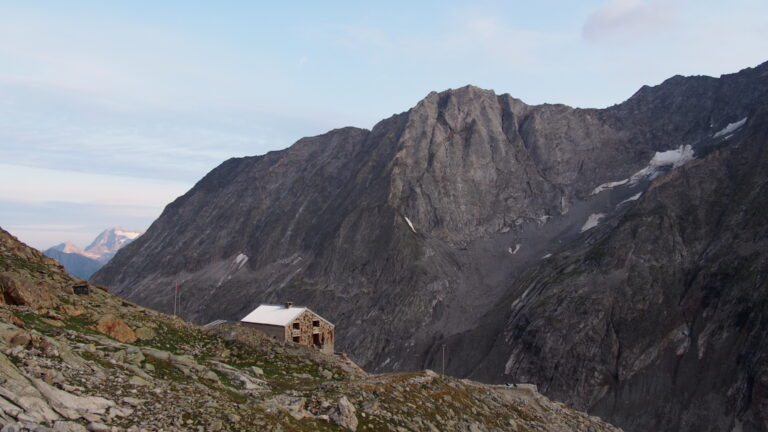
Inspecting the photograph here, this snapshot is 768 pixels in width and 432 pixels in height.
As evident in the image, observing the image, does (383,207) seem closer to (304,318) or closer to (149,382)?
(304,318)

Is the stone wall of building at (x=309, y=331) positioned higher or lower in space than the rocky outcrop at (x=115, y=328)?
lower

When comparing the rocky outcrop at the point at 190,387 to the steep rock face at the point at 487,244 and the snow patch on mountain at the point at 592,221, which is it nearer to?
the steep rock face at the point at 487,244

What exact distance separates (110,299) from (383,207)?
12489cm

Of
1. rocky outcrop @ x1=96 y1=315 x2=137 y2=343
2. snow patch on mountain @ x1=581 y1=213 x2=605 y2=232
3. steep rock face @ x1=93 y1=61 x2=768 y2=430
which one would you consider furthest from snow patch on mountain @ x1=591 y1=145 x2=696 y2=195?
rocky outcrop @ x1=96 y1=315 x2=137 y2=343

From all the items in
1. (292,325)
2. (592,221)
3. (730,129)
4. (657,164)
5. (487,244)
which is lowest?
(292,325)

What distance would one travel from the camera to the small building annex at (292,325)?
62.4 m

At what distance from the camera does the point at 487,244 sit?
529 feet

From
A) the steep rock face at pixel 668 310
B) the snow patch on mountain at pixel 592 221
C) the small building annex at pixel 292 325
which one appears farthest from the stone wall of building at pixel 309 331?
the snow patch on mountain at pixel 592 221

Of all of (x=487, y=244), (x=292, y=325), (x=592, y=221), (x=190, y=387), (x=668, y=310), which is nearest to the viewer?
(x=190, y=387)

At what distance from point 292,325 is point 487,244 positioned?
105 m

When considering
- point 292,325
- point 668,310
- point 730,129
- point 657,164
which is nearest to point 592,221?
point 657,164

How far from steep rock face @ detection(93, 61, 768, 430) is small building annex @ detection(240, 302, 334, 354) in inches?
2008

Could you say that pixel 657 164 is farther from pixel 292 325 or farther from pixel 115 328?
pixel 115 328

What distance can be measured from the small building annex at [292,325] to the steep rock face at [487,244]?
51.0m
